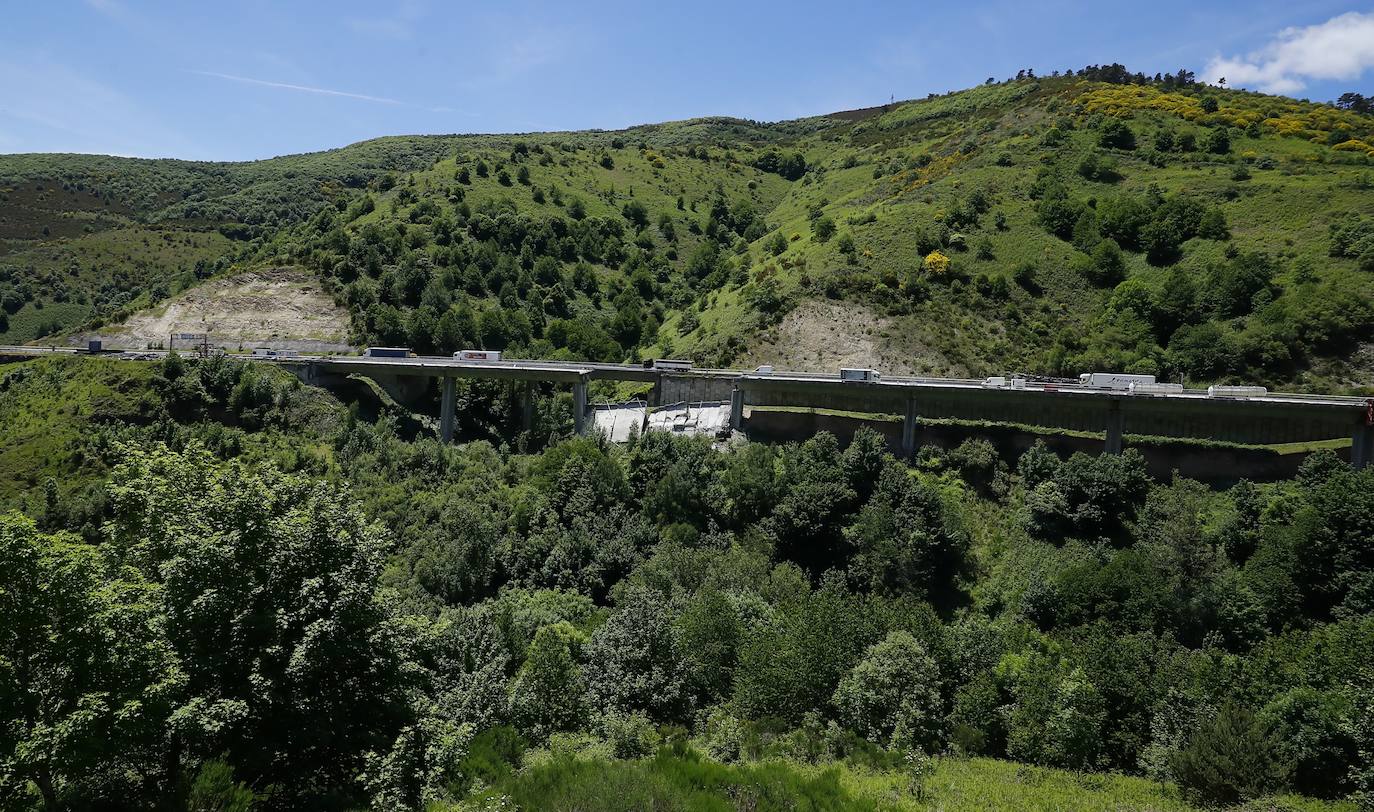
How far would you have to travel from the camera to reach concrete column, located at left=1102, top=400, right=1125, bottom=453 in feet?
157

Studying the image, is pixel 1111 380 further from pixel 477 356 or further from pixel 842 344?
Result: pixel 477 356

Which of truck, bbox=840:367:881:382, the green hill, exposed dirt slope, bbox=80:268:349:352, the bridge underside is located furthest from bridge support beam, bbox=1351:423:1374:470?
exposed dirt slope, bbox=80:268:349:352

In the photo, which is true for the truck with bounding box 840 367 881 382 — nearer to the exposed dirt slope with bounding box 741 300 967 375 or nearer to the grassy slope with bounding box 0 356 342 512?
the exposed dirt slope with bounding box 741 300 967 375

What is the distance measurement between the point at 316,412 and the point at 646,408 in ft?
82.2

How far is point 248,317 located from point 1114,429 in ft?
244

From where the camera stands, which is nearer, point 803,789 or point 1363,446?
point 803,789

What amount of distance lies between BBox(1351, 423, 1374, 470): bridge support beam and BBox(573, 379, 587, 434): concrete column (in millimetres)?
48100

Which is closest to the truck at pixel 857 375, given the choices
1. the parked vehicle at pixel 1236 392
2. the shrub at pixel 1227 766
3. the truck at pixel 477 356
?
the parked vehicle at pixel 1236 392

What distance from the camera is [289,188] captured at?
16162 centimetres

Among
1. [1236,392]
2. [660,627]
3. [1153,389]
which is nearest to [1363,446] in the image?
[1236,392]

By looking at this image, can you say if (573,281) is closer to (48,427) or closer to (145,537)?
(48,427)

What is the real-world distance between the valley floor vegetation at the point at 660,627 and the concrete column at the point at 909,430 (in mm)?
2656

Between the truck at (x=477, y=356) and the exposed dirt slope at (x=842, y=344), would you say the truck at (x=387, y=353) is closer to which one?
the truck at (x=477, y=356)

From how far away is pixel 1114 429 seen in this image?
48.0m
